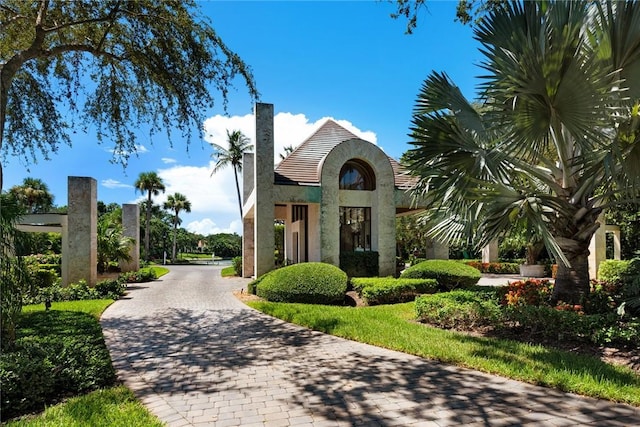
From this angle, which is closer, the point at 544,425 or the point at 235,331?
the point at 544,425

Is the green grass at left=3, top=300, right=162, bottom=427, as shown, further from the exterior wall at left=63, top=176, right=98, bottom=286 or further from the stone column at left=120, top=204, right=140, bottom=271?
the stone column at left=120, top=204, right=140, bottom=271

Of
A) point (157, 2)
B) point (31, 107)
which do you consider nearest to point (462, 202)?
point (157, 2)

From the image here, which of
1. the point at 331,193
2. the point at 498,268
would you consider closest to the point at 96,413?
the point at 331,193

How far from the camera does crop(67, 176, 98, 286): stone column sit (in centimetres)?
1684

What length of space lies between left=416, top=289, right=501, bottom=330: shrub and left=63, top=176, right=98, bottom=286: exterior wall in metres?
15.0

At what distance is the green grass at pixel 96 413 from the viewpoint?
4.23 metres

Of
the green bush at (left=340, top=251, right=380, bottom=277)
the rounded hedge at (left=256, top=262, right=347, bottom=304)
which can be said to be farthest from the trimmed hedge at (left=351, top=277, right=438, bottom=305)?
the green bush at (left=340, top=251, right=380, bottom=277)

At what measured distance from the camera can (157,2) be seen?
374 inches

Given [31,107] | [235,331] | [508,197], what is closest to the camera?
[508,197]

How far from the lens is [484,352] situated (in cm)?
675

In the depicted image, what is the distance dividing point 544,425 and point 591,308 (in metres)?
5.35

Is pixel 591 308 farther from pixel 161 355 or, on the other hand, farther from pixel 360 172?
pixel 360 172

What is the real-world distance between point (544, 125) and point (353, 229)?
12056 millimetres

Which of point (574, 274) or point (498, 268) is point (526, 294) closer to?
point (574, 274)
